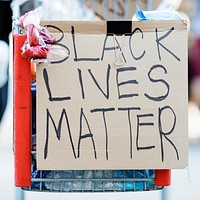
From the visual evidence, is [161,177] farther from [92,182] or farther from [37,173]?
[37,173]

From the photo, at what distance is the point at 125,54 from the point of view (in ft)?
8.07

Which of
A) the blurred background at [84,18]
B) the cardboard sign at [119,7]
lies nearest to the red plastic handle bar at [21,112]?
the blurred background at [84,18]

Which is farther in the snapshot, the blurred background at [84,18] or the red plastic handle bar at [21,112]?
the blurred background at [84,18]

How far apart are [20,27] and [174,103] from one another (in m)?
0.66

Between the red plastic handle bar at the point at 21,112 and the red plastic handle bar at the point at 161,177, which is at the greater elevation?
the red plastic handle bar at the point at 21,112

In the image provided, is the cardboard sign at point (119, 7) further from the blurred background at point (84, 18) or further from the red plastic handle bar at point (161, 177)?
the red plastic handle bar at point (161, 177)

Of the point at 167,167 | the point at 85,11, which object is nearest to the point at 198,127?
the point at 85,11

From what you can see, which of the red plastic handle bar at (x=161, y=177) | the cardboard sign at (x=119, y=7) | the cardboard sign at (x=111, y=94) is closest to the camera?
the cardboard sign at (x=111, y=94)

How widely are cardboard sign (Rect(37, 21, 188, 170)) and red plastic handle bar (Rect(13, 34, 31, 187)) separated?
0.05 meters

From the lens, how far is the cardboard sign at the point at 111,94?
A: 2461 millimetres

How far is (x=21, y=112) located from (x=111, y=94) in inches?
13.6

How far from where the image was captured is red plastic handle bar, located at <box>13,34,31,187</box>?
247 centimetres

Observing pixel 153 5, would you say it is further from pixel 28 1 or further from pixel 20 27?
pixel 20 27

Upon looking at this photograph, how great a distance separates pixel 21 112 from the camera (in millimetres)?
2484
